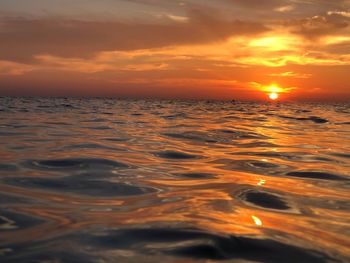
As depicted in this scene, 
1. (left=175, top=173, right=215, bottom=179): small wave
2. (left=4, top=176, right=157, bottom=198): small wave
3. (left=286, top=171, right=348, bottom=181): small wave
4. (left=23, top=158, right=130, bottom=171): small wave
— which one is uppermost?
(left=23, top=158, right=130, bottom=171): small wave

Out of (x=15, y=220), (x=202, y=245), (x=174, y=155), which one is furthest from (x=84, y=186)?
(x=174, y=155)

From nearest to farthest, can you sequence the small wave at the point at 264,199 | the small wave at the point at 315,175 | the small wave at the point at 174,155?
the small wave at the point at 264,199, the small wave at the point at 315,175, the small wave at the point at 174,155

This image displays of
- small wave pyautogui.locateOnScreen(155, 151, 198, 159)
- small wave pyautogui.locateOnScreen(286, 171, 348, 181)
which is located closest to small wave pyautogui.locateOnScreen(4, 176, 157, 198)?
small wave pyautogui.locateOnScreen(286, 171, 348, 181)

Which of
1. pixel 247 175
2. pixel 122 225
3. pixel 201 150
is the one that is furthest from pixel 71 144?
pixel 122 225

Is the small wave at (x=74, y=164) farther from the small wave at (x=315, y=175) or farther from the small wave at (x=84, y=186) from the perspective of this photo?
the small wave at (x=315, y=175)

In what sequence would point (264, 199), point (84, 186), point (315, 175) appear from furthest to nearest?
point (315, 175) → point (84, 186) → point (264, 199)

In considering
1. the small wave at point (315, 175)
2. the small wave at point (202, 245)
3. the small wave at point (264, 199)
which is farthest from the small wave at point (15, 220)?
the small wave at point (315, 175)

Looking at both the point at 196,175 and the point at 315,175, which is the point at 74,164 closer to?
the point at 196,175

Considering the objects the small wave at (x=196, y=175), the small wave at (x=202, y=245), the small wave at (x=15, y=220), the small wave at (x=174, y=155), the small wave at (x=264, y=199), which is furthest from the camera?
the small wave at (x=174, y=155)

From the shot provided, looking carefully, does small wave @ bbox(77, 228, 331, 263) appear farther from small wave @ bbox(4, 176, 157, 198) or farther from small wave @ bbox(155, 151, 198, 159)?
small wave @ bbox(155, 151, 198, 159)

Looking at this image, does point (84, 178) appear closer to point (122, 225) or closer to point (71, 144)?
point (122, 225)

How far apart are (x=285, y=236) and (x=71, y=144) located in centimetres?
661

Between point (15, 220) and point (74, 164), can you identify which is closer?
point (15, 220)

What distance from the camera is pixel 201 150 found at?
9.17 meters
